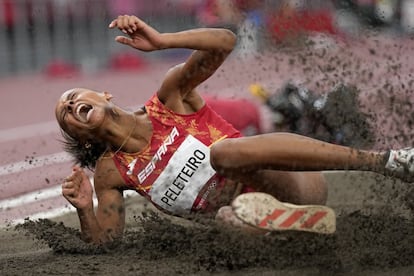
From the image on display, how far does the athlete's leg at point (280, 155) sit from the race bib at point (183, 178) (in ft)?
1.26

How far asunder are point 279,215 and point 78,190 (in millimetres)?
1159

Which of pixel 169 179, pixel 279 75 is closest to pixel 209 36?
pixel 169 179

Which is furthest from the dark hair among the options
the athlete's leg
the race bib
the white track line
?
the white track line

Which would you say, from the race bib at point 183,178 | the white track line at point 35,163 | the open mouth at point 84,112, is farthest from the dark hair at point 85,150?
A: the white track line at point 35,163

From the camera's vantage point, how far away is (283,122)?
9.70m

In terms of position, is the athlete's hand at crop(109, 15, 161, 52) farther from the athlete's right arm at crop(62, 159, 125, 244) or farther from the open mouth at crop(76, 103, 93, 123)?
the athlete's right arm at crop(62, 159, 125, 244)

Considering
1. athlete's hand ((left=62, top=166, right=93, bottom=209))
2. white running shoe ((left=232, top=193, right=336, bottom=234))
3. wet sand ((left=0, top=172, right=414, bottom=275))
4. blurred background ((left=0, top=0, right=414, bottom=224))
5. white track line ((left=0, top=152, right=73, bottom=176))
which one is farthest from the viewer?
white track line ((left=0, top=152, right=73, bottom=176))

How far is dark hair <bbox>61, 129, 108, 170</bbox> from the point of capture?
232 inches

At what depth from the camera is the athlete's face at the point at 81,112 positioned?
18.6ft

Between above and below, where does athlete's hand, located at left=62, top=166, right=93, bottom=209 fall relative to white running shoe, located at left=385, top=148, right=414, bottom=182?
below

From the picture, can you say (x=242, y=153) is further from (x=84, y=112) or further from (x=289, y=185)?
(x=84, y=112)

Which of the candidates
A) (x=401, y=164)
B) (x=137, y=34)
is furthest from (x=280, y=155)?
(x=137, y=34)

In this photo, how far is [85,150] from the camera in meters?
6.00

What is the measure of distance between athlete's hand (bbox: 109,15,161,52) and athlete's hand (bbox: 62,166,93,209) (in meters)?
0.79
